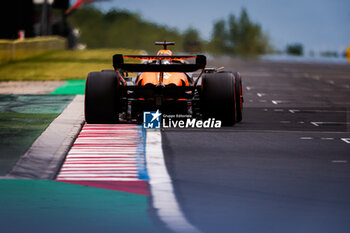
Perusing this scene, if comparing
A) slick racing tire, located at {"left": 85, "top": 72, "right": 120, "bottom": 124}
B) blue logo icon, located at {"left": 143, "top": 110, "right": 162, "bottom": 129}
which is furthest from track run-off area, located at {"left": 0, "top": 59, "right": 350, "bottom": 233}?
slick racing tire, located at {"left": 85, "top": 72, "right": 120, "bottom": 124}

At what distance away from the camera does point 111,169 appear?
1045cm

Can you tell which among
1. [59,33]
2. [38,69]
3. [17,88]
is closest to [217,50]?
[59,33]

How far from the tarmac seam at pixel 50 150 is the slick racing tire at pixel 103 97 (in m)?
0.46

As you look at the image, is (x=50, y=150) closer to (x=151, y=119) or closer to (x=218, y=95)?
(x=151, y=119)

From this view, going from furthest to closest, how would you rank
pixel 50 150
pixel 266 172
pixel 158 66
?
pixel 158 66 < pixel 50 150 < pixel 266 172

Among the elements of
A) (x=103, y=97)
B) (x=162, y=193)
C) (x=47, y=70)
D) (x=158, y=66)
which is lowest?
(x=162, y=193)

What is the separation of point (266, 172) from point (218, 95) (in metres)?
4.05

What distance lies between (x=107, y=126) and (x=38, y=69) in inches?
890

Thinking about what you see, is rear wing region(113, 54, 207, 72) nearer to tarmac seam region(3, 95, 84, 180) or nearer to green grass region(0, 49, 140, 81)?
tarmac seam region(3, 95, 84, 180)

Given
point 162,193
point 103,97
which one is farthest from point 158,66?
point 162,193

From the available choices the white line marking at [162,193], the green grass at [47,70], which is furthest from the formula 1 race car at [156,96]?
the green grass at [47,70]

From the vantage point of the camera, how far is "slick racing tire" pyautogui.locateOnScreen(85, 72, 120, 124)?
1402cm

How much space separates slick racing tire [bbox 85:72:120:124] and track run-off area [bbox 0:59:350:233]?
278 mm

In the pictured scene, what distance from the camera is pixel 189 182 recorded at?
9.52 meters
